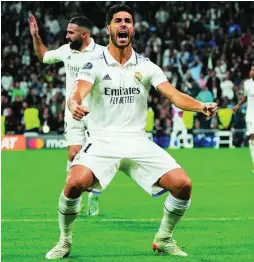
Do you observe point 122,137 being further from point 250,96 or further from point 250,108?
point 250,96

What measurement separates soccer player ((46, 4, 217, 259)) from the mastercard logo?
64.7ft

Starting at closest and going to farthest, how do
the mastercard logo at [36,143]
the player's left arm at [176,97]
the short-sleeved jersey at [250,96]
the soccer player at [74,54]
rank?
the player's left arm at [176,97] → the soccer player at [74,54] → the short-sleeved jersey at [250,96] → the mastercard logo at [36,143]

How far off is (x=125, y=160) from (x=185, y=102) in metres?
0.77

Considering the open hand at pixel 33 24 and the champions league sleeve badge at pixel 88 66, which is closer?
the champions league sleeve badge at pixel 88 66

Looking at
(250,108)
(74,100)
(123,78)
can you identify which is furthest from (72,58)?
(250,108)

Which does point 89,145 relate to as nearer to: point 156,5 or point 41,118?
point 41,118

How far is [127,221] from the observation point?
10.6 metres

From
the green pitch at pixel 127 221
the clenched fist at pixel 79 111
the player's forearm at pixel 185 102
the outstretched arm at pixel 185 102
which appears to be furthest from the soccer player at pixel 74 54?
the clenched fist at pixel 79 111

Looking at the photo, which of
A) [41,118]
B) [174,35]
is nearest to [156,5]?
[174,35]

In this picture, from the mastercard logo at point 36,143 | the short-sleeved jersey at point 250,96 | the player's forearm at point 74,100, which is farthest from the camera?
the mastercard logo at point 36,143

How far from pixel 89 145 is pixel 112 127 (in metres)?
0.27

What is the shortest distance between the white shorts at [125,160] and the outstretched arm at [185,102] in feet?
1.59

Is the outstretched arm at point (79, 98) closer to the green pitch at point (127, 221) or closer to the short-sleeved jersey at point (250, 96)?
the green pitch at point (127, 221)

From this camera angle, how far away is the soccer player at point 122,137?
7777 mm
